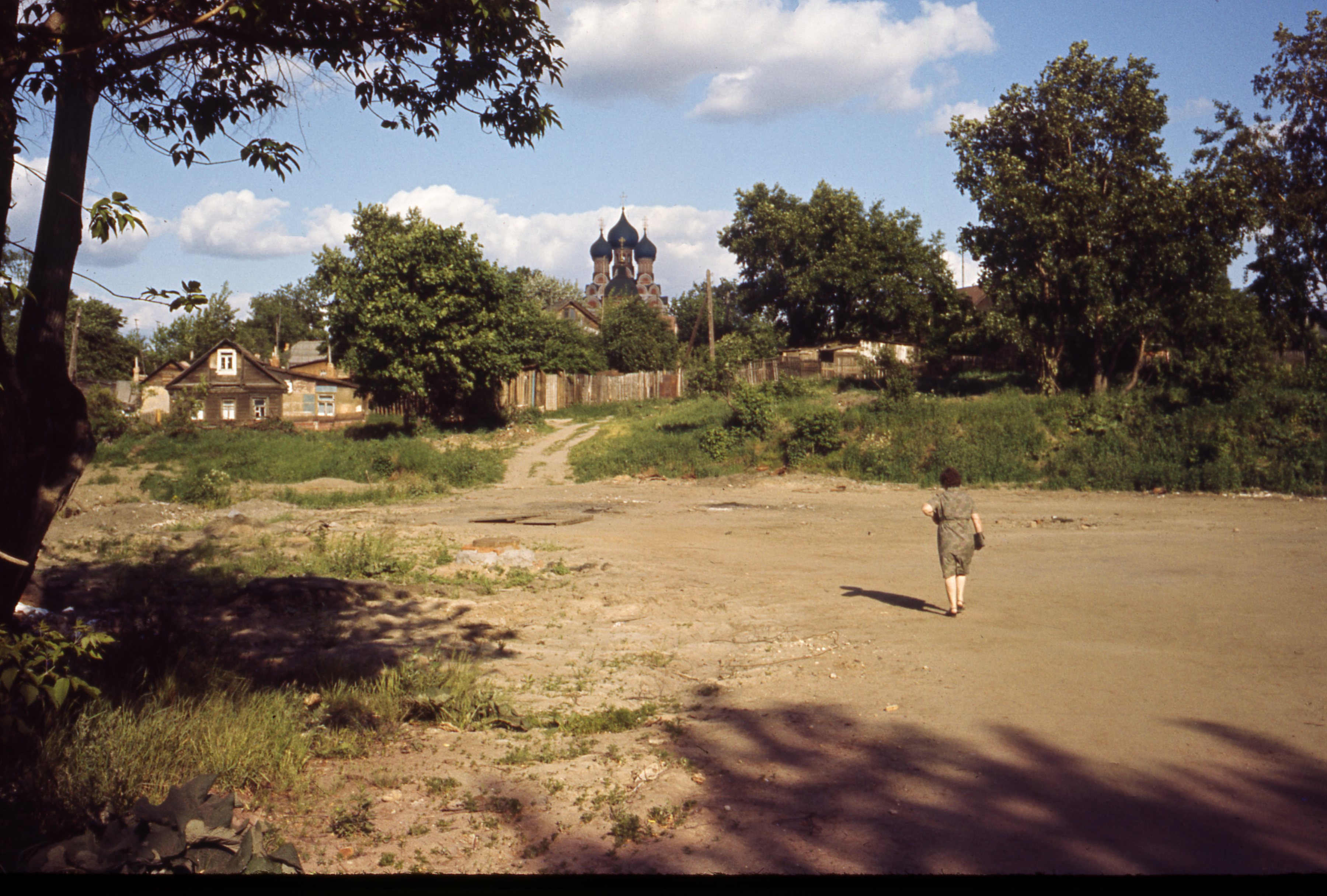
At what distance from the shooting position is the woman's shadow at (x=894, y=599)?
10.0 metres

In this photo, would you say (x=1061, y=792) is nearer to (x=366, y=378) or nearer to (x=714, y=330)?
(x=366, y=378)

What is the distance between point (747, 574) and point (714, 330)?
52011 millimetres

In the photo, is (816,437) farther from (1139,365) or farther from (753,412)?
(1139,365)

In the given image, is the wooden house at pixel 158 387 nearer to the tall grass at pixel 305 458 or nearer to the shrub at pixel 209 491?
the tall grass at pixel 305 458

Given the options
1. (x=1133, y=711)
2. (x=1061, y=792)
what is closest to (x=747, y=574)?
(x=1133, y=711)

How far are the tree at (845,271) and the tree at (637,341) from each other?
6.97 metres

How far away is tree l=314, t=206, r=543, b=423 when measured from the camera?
33188 mm

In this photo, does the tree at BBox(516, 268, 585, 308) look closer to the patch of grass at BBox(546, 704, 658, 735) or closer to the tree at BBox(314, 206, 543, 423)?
the tree at BBox(314, 206, 543, 423)

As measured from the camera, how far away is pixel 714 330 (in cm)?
6388

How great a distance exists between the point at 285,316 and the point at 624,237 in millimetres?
35565

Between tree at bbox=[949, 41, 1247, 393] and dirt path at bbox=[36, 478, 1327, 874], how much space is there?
50.8 feet

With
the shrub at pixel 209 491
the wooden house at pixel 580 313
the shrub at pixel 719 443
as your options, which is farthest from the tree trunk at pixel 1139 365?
the wooden house at pixel 580 313

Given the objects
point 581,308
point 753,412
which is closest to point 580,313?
Result: point 581,308

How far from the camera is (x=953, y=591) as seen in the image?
962 cm
